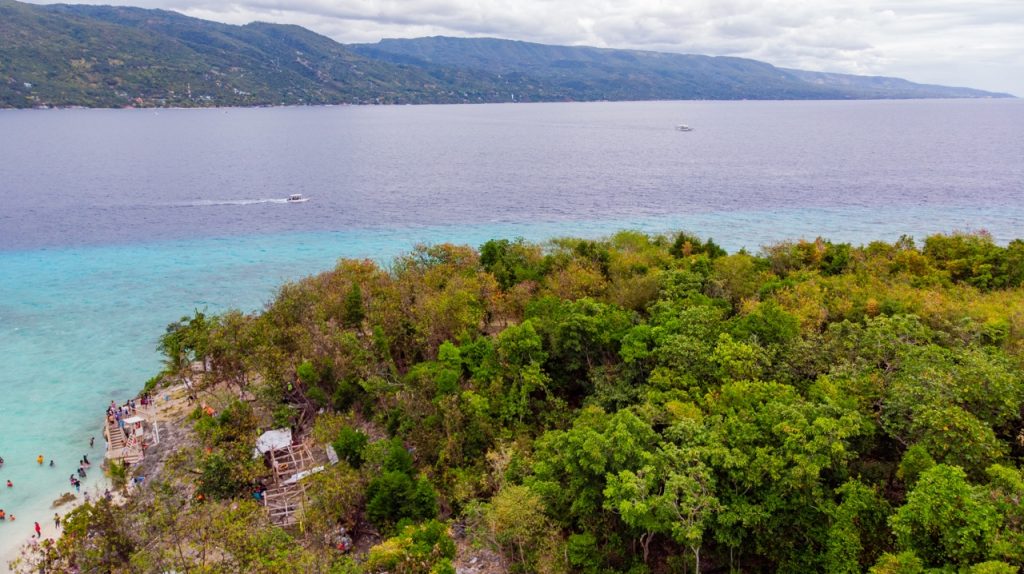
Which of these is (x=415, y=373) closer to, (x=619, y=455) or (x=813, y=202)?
(x=619, y=455)

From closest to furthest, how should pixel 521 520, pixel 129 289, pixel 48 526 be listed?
pixel 521 520 < pixel 48 526 < pixel 129 289

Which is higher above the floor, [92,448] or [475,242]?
[475,242]

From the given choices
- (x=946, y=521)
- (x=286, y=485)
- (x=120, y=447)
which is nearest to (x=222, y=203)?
(x=120, y=447)

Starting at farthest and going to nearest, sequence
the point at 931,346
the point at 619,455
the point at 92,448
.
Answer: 1. the point at 92,448
2. the point at 931,346
3. the point at 619,455

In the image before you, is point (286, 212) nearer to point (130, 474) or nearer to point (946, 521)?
point (130, 474)

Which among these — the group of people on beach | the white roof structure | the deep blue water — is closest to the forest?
the white roof structure

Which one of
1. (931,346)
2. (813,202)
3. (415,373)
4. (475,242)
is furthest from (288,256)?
(813,202)

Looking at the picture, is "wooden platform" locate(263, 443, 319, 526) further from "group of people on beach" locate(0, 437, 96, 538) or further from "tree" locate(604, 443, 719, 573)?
"tree" locate(604, 443, 719, 573)
